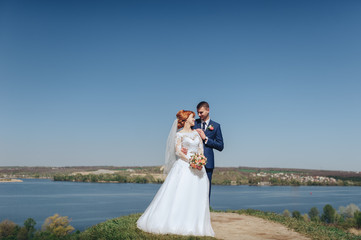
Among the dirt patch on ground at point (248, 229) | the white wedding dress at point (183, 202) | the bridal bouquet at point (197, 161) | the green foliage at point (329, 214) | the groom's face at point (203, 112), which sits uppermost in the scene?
the groom's face at point (203, 112)

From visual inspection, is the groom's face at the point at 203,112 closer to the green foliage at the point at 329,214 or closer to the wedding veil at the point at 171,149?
the wedding veil at the point at 171,149

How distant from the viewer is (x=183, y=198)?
687 cm

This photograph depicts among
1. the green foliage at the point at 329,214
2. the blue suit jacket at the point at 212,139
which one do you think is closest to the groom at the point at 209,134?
the blue suit jacket at the point at 212,139

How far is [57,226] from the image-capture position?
169 feet

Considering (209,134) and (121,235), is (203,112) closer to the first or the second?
(209,134)

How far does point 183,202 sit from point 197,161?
96 centimetres

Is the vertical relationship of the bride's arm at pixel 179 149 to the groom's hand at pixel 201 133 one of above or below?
below

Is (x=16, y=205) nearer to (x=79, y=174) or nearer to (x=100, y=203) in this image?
(x=100, y=203)

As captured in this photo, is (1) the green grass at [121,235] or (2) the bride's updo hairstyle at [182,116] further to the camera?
(2) the bride's updo hairstyle at [182,116]

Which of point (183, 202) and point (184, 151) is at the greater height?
point (184, 151)

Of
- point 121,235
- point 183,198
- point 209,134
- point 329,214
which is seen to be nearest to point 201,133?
point 209,134

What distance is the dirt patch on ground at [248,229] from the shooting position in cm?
758

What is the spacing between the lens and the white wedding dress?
22.3 feet

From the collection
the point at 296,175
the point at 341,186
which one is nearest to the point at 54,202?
the point at 296,175
